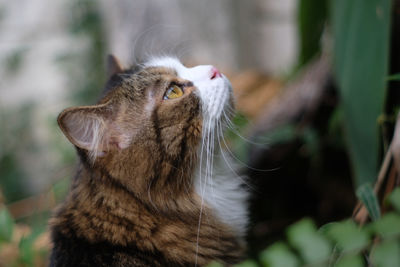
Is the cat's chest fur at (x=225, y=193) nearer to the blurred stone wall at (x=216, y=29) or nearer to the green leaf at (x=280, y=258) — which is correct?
the green leaf at (x=280, y=258)

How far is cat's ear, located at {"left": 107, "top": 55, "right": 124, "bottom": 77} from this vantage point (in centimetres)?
141

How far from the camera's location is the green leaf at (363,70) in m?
1.15

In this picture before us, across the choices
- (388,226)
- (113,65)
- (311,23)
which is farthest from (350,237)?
(311,23)

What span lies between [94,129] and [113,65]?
465 mm

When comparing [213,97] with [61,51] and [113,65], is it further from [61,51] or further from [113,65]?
[61,51]

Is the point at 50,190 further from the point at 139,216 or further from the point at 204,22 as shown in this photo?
the point at 204,22

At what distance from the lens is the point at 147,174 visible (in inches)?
42.4

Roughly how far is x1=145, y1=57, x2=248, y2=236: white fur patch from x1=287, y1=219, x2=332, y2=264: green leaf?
0.53 meters

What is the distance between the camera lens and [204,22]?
321 centimetres

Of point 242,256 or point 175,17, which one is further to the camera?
point 175,17

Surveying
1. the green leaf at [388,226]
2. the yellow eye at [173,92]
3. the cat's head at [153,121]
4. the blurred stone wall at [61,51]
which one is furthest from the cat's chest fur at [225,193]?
the blurred stone wall at [61,51]

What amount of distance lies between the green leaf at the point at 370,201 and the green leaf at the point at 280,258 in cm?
34

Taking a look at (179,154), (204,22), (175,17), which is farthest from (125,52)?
(179,154)

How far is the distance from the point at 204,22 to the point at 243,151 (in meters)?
1.85
